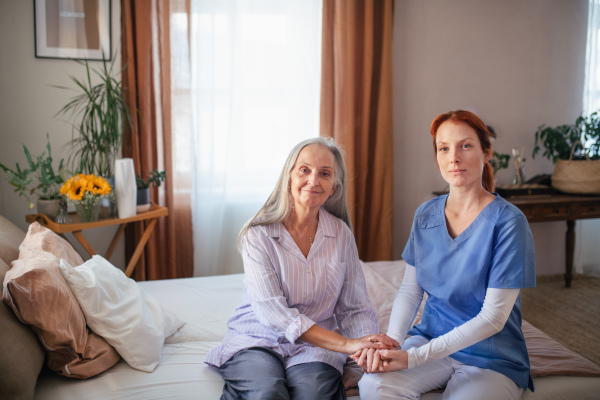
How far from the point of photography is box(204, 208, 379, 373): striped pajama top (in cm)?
146

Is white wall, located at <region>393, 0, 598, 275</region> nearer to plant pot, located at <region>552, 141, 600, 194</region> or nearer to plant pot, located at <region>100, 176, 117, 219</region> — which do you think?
plant pot, located at <region>552, 141, 600, 194</region>

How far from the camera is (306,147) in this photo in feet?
5.29

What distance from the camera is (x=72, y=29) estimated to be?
287 centimetres

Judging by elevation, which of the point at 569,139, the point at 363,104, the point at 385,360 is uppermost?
the point at 363,104

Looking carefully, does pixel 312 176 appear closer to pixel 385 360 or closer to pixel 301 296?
pixel 301 296

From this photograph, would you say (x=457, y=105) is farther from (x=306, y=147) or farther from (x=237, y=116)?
(x=306, y=147)

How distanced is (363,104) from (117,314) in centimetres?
229

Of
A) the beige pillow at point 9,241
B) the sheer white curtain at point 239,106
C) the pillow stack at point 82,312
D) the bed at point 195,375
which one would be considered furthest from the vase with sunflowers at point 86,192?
the sheer white curtain at point 239,106

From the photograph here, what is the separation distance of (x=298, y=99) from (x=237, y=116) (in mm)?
439

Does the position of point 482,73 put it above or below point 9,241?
above

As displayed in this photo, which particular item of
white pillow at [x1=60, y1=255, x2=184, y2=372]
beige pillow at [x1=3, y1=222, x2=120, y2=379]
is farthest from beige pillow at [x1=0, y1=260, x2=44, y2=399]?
white pillow at [x1=60, y1=255, x2=184, y2=372]

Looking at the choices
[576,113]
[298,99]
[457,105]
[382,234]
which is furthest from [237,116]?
[576,113]

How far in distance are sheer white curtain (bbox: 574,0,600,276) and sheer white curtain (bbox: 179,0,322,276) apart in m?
2.18

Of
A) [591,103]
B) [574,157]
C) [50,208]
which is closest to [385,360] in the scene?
[50,208]
